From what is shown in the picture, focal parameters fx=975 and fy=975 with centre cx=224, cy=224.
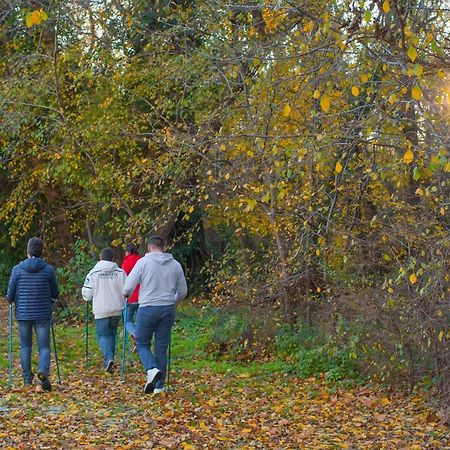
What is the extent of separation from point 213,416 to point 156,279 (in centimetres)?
195

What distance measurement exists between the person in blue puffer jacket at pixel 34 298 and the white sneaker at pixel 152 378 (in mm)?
1308

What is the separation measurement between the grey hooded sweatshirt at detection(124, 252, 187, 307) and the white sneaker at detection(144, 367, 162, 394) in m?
0.81

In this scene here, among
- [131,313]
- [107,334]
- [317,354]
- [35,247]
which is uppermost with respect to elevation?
[35,247]

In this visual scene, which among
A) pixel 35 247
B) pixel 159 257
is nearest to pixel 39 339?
pixel 35 247

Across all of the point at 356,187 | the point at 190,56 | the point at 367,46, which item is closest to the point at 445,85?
the point at 367,46

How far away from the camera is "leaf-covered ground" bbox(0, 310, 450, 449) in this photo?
30.7ft

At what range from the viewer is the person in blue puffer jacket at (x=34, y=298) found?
40.1 feet

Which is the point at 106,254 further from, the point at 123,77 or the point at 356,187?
the point at 123,77

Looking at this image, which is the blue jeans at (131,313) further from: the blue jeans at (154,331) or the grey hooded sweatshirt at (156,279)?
the grey hooded sweatshirt at (156,279)

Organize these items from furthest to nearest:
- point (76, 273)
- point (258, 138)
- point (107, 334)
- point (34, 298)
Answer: point (76, 273), point (107, 334), point (34, 298), point (258, 138)

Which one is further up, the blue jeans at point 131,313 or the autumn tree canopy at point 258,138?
the autumn tree canopy at point 258,138

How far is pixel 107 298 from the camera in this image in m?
13.6

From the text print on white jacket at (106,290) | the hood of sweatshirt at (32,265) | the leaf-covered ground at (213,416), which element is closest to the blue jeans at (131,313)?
the text print on white jacket at (106,290)

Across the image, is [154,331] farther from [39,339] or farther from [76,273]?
[76,273]
